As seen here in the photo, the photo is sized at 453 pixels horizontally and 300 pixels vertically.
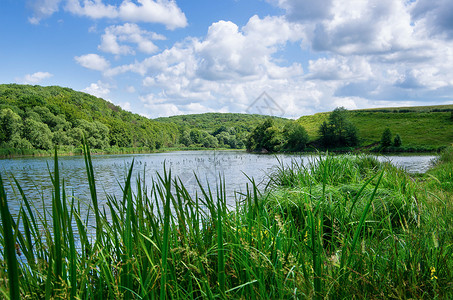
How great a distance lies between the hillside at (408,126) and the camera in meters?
74.9

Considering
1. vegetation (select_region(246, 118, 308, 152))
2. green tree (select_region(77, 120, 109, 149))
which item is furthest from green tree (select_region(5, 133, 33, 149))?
vegetation (select_region(246, 118, 308, 152))

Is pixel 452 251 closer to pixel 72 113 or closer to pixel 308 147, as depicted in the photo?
pixel 308 147

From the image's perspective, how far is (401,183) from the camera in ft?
22.9

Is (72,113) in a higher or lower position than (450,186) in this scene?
higher

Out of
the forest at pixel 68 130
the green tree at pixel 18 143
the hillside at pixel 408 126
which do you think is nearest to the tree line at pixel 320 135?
the hillside at pixel 408 126

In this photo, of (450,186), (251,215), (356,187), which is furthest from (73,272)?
(450,186)

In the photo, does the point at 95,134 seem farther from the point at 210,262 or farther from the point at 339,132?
the point at 210,262

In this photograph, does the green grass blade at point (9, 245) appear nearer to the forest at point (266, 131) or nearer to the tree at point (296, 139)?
the forest at point (266, 131)

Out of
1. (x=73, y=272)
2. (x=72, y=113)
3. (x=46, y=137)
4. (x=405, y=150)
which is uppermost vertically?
(x=72, y=113)

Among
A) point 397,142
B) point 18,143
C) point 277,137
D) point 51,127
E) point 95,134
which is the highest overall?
point 51,127

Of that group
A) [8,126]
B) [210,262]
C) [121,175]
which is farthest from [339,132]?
[210,262]

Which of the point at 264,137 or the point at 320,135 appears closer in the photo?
the point at 320,135

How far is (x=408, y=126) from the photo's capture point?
92.2 m

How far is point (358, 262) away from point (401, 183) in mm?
5439
